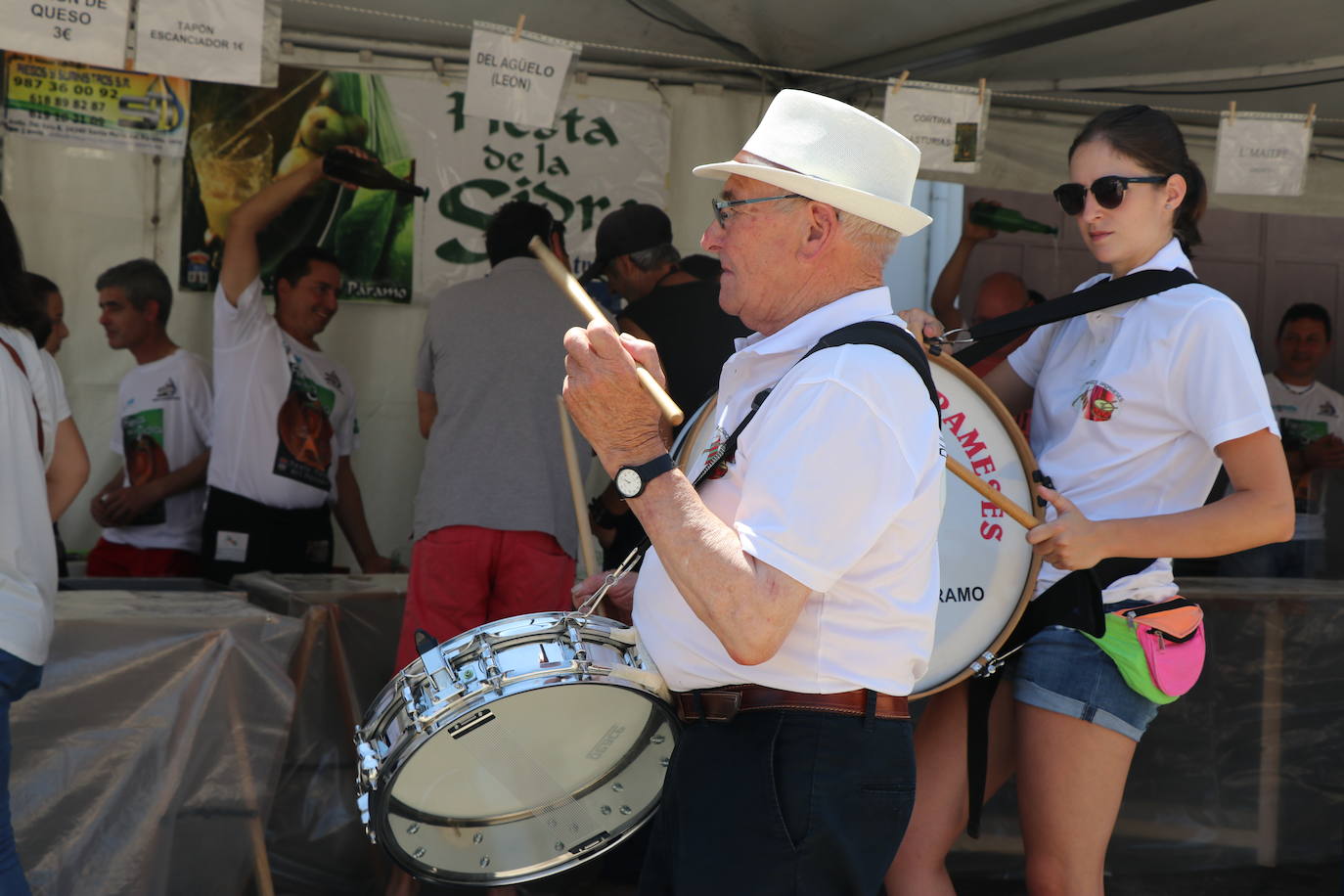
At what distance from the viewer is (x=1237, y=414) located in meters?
2.28

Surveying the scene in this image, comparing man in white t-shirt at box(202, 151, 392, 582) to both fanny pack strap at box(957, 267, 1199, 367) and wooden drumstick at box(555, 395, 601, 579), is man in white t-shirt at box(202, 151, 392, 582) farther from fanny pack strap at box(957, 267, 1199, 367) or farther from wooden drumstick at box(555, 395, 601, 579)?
fanny pack strap at box(957, 267, 1199, 367)

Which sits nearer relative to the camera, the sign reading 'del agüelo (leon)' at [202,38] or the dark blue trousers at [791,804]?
the dark blue trousers at [791,804]

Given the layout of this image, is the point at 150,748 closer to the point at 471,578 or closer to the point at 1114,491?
the point at 471,578

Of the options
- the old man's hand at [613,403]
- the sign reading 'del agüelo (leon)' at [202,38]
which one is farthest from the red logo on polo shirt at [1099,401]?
the sign reading 'del agüelo (leon)' at [202,38]

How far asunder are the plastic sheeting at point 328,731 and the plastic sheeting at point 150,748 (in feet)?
0.97

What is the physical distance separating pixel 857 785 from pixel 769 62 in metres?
3.66

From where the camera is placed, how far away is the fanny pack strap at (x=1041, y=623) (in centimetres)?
239

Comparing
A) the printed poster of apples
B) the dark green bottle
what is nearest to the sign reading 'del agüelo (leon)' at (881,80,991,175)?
the dark green bottle

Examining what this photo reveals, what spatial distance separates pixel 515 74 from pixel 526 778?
93.3 inches

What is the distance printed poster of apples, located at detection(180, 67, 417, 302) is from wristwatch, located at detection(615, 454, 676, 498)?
11.9 feet

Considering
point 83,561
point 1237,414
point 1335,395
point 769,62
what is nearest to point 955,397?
point 1237,414

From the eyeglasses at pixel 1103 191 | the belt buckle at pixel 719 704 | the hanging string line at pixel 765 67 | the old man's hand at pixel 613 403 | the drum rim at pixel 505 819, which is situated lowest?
the drum rim at pixel 505 819

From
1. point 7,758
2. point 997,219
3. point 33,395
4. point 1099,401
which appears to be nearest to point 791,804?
point 1099,401

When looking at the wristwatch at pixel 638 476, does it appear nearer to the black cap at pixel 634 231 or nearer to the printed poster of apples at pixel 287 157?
the black cap at pixel 634 231
